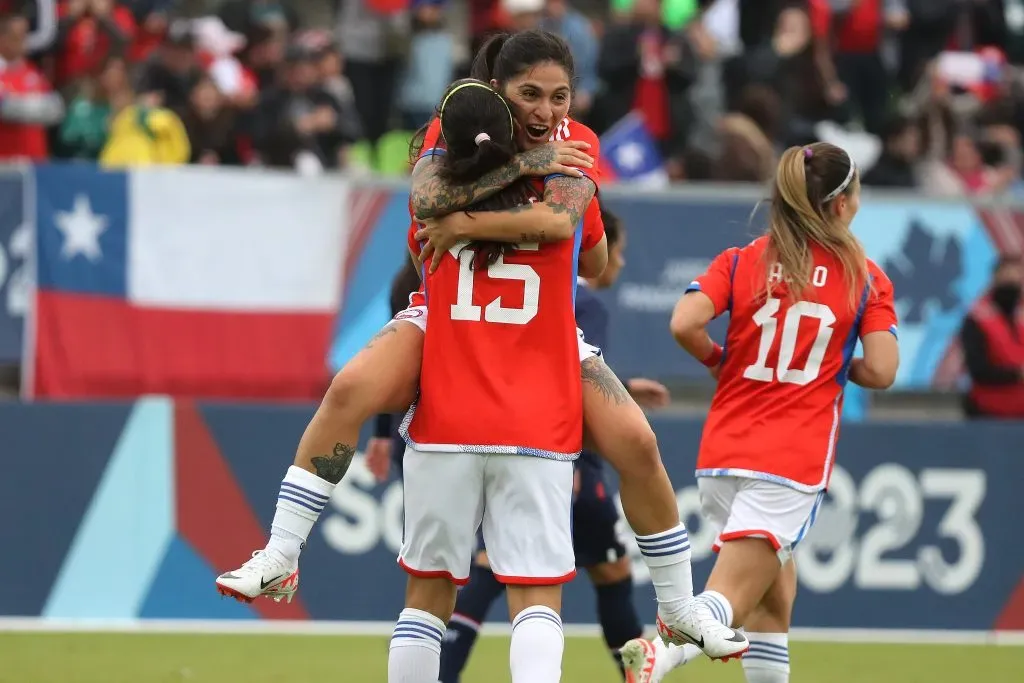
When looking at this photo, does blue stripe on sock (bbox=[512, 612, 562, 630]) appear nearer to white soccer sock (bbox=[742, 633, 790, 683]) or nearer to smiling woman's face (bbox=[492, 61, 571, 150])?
smiling woman's face (bbox=[492, 61, 571, 150])

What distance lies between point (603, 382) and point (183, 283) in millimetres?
6459

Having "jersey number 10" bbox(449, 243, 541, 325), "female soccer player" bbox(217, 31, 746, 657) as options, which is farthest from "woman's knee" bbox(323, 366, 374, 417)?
"jersey number 10" bbox(449, 243, 541, 325)

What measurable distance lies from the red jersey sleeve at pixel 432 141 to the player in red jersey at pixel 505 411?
5 centimetres

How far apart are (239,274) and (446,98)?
6.53m

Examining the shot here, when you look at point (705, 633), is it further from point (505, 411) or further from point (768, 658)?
point (768, 658)

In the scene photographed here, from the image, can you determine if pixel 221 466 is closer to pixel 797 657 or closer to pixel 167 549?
pixel 167 549

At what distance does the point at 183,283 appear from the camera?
36.4 feet

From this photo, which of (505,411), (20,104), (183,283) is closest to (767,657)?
(505,411)

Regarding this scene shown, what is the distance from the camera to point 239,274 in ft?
36.8

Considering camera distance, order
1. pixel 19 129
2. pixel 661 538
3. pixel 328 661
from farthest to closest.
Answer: pixel 19 129, pixel 328 661, pixel 661 538

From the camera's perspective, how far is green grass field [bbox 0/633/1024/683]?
820 centimetres

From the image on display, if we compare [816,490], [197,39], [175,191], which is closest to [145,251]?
[175,191]

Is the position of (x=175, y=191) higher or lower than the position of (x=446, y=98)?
lower

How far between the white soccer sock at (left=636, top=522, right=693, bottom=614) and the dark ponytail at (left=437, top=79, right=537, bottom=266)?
1061 millimetres
